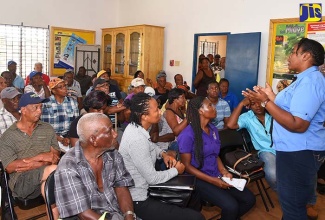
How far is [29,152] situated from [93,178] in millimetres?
995


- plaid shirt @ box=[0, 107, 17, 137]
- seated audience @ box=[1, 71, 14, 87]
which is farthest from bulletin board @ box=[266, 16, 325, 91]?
seated audience @ box=[1, 71, 14, 87]

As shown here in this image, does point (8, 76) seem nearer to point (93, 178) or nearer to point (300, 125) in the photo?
point (93, 178)

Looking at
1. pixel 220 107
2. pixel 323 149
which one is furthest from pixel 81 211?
pixel 220 107

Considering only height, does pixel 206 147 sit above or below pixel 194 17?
below

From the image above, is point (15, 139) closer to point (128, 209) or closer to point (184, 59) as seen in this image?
point (128, 209)

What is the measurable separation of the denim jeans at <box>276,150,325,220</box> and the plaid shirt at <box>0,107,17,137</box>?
8.18 ft

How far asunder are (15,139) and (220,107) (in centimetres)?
263

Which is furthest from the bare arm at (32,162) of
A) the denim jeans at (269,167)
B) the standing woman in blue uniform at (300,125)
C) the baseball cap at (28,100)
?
the denim jeans at (269,167)

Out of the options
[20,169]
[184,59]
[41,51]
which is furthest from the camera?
[41,51]

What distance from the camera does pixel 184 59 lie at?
6926 mm

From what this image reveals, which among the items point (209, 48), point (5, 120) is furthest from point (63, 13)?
point (5, 120)

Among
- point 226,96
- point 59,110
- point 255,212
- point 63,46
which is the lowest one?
point 255,212

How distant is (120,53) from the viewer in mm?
7914

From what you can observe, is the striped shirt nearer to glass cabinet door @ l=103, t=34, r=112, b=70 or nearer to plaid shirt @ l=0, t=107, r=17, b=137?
plaid shirt @ l=0, t=107, r=17, b=137
